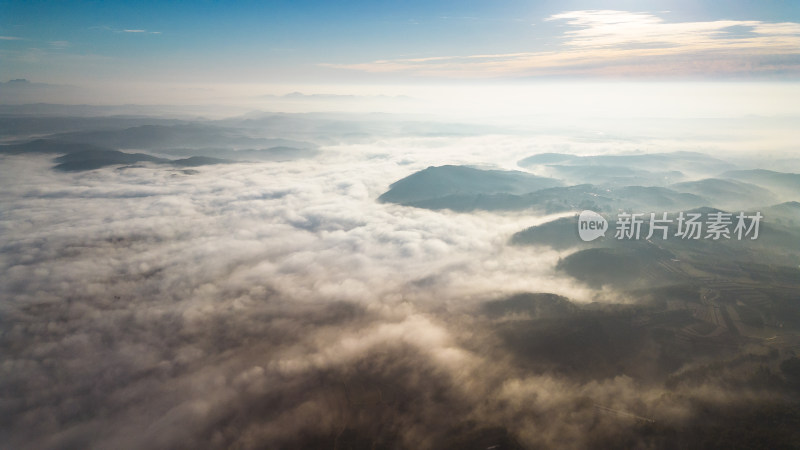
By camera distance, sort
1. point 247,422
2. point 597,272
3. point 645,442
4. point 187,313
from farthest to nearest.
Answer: point 597,272, point 187,313, point 247,422, point 645,442

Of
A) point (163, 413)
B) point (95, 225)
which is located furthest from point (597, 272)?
point (95, 225)

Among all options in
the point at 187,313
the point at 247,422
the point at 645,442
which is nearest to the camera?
the point at 645,442

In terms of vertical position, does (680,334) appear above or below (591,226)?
below

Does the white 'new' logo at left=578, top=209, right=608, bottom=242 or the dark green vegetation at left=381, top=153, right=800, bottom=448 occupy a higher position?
the white 'new' logo at left=578, top=209, right=608, bottom=242

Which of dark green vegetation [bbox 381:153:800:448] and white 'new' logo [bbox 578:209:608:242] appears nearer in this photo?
dark green vegetation [bbox 381:153:800:448]

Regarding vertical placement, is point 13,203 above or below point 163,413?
above

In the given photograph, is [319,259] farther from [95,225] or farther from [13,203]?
[13,203]

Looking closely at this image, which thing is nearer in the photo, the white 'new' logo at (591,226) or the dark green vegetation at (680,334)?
the dark green vegetation at (680,334)

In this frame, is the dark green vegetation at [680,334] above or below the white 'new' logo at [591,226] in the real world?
below

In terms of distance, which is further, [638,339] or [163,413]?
[638,339]

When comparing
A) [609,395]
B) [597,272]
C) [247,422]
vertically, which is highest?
[597,272]

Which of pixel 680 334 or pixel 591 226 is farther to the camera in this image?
pixel 591 226
